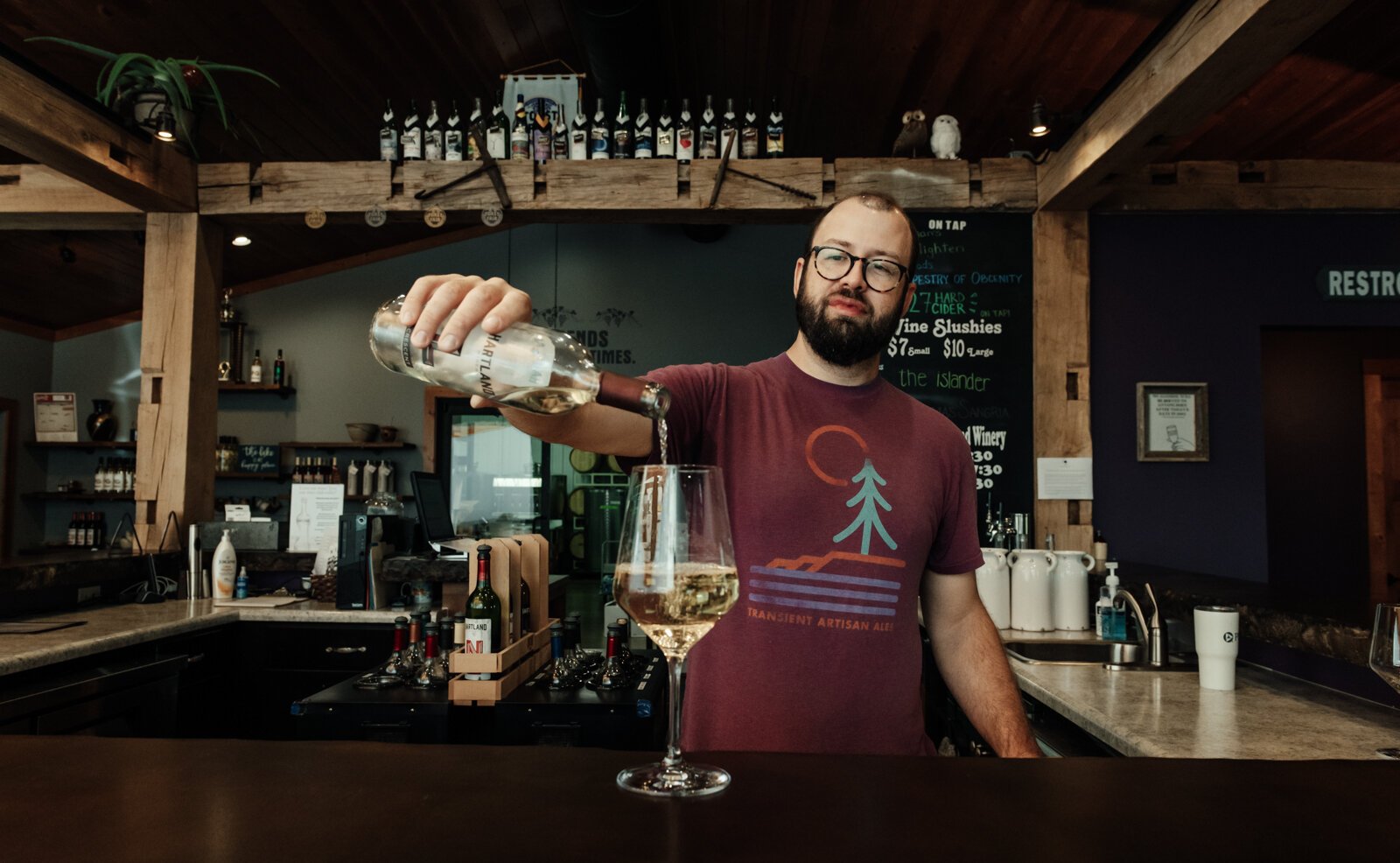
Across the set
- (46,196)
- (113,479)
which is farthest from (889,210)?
(113,479)

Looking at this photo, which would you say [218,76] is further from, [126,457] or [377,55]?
[126,457]

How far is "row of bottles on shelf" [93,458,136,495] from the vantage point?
6.93 meters

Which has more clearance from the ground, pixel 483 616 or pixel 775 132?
pixel 775 132

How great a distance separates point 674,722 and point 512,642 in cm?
216

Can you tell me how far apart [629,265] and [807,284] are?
570 cm

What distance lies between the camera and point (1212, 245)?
12.4 feet

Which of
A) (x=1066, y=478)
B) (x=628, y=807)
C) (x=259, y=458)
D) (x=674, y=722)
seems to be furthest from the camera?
(x=259, y=458)

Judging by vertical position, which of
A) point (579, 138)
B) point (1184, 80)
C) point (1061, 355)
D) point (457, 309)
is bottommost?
point (457, 309)

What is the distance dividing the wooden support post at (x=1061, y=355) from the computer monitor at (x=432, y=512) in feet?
7.93

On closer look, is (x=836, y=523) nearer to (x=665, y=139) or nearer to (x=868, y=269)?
(x=868, y=269)

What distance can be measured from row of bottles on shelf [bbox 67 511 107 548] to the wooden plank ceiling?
374 cm

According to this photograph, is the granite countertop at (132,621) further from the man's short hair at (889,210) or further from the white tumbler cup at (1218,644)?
the white tumbler cup at (1218,644)

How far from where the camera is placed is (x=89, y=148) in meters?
3.21

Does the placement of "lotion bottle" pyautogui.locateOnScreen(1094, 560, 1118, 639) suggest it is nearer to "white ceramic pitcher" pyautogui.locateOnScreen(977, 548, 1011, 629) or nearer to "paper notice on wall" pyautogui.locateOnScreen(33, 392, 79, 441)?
"white ceramic pitcher" pyautogui.locateOnScreen(977, 548, 1011, 629)
